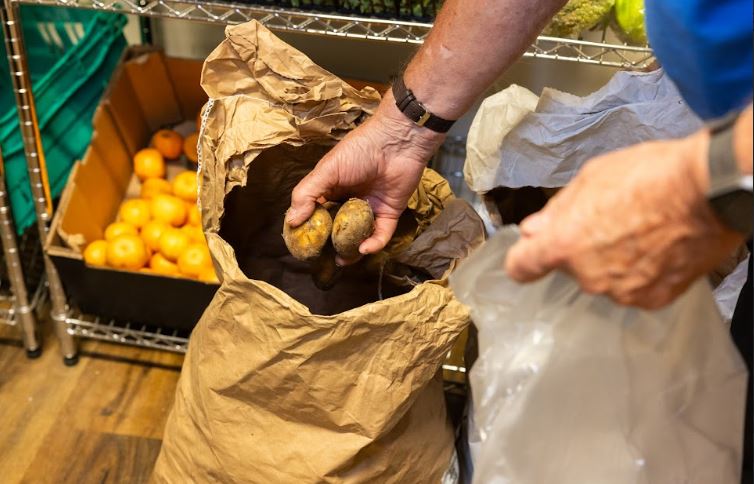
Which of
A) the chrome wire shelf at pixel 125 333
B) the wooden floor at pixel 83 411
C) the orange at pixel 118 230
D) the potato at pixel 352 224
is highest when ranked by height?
the potato at pixel 352 224

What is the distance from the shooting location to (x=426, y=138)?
0.82m

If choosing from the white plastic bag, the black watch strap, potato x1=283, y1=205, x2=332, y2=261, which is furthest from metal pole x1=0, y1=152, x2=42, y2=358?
the white plastic bag

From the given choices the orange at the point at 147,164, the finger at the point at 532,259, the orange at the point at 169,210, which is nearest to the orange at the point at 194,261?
the orange at the point at 169,210

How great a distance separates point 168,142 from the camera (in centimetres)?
130

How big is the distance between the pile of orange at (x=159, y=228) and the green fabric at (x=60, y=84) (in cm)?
11

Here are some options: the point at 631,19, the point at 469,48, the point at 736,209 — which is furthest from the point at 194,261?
the point at 736,209

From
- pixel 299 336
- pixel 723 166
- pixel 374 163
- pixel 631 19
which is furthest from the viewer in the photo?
pixel 631 19

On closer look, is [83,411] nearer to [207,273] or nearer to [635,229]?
[207,273]

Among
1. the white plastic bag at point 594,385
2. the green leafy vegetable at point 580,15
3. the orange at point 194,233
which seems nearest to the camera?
the white plastic bag at point 594,385

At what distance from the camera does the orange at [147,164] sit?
1.28m

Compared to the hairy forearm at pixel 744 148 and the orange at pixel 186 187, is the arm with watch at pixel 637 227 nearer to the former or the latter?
the hairy forearm at pixel 744 148

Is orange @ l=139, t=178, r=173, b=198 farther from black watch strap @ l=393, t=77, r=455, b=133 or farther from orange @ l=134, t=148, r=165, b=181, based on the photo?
black watch strap @ l=393, t=77, r=455, b=133

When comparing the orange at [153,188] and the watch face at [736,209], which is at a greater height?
the watch face at [736,209]

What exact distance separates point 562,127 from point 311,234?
0.32 meters
